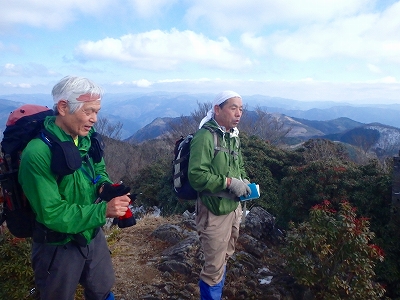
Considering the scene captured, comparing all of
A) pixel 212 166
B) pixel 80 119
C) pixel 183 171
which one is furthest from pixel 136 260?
pixel 80 119

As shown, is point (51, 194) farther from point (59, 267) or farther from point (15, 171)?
point (59, 267)

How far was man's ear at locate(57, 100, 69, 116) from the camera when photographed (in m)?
1.94

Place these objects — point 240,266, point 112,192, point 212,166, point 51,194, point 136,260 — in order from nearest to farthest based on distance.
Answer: point 51,194, point 112,192, point 212,166, point 240,266, point 136,260

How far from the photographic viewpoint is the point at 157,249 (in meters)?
4.98

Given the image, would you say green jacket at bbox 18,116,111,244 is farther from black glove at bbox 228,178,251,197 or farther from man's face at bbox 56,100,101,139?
black glove at bbox 228,178,251,197

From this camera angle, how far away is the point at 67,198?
1.97 meters

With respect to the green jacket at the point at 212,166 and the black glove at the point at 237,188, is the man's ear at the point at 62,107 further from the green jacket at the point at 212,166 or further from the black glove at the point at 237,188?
the black glove at the point at 237,188

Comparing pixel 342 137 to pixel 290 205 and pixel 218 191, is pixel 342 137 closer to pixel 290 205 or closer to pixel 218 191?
pixel 290 205

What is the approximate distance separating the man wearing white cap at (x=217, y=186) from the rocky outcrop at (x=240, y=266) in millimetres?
982

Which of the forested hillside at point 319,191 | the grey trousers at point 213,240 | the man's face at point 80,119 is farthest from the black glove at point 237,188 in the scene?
the man's face at point 80,119

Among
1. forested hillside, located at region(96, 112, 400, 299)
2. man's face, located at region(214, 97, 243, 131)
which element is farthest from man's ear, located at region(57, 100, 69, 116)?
man's face, located at region(214, 97, 243, 131)

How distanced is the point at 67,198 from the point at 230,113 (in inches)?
61.5

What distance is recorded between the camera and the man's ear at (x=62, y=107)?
1937mm

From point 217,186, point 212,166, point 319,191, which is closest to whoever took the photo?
point 217,186
